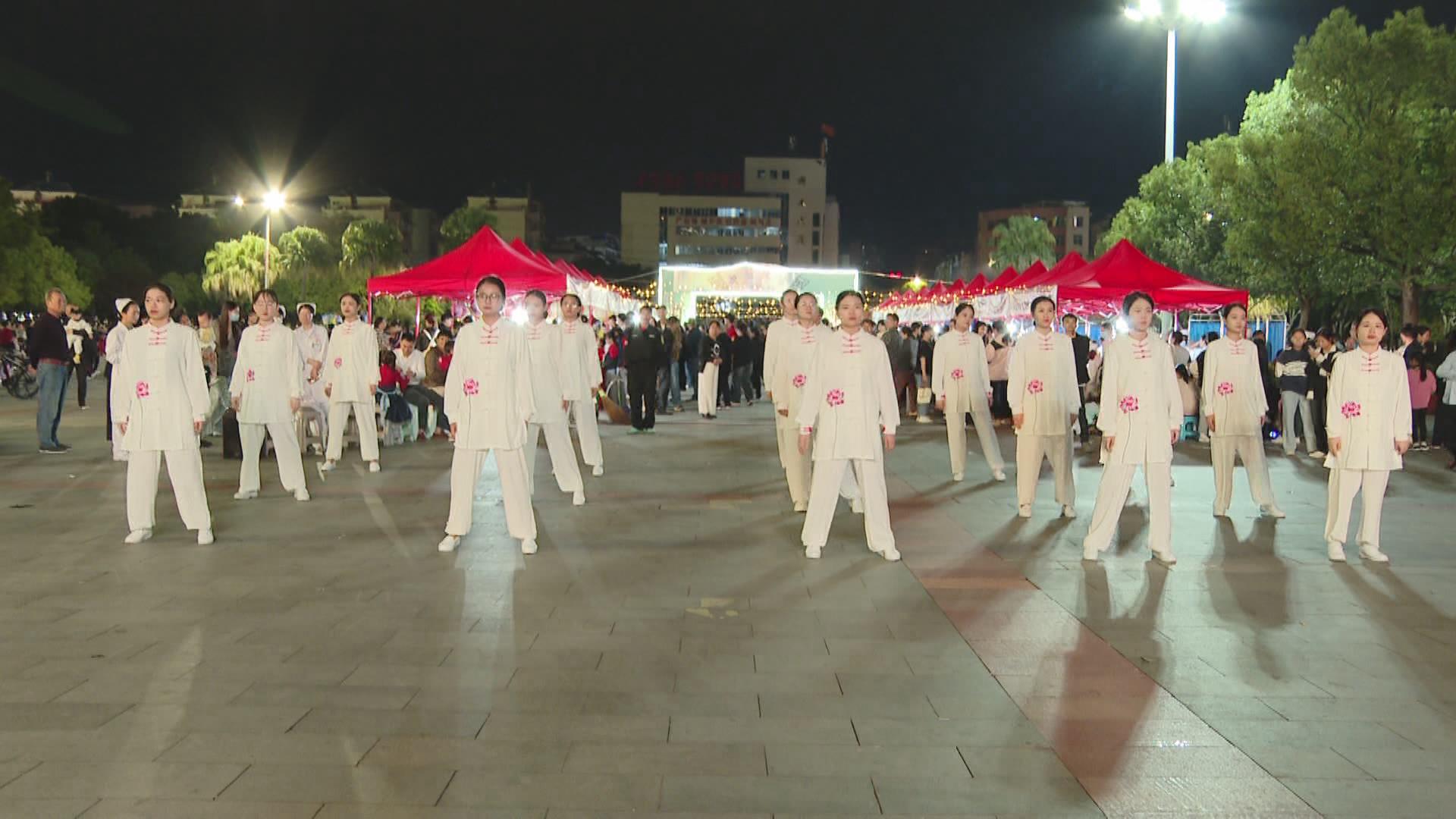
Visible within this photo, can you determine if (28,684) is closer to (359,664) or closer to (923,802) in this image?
(359,664)

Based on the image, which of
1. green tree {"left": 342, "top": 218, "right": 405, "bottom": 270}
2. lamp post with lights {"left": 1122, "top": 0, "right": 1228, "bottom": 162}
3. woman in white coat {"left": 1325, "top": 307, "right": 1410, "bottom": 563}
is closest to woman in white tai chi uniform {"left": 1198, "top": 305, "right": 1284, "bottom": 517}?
woman in white coat {"left": 1325, "top": 307, "right": 1410, "bottom": 563}

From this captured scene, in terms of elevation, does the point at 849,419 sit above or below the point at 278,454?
above

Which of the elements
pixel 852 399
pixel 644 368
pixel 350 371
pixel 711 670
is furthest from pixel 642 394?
pixel 711 670

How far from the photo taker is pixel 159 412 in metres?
7.84

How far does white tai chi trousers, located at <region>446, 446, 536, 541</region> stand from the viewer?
7.73m

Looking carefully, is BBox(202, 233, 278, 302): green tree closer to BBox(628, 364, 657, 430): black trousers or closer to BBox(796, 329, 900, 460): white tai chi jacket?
BBox(628, 364, 657, 430): black trousers

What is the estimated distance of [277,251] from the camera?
56.7 m

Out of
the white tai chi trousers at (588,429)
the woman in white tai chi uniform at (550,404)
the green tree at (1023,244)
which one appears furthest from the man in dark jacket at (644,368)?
the green tree at (1023,244)

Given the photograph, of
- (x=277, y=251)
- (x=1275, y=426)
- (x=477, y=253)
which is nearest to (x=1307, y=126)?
(x=1275, y=426)

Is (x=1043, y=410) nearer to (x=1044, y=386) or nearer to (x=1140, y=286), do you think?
(x=1044, y=386)

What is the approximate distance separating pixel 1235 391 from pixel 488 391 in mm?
5973

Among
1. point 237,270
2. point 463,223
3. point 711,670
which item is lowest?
point 711,670

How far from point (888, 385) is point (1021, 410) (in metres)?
2.21

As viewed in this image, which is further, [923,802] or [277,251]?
[277,251]
